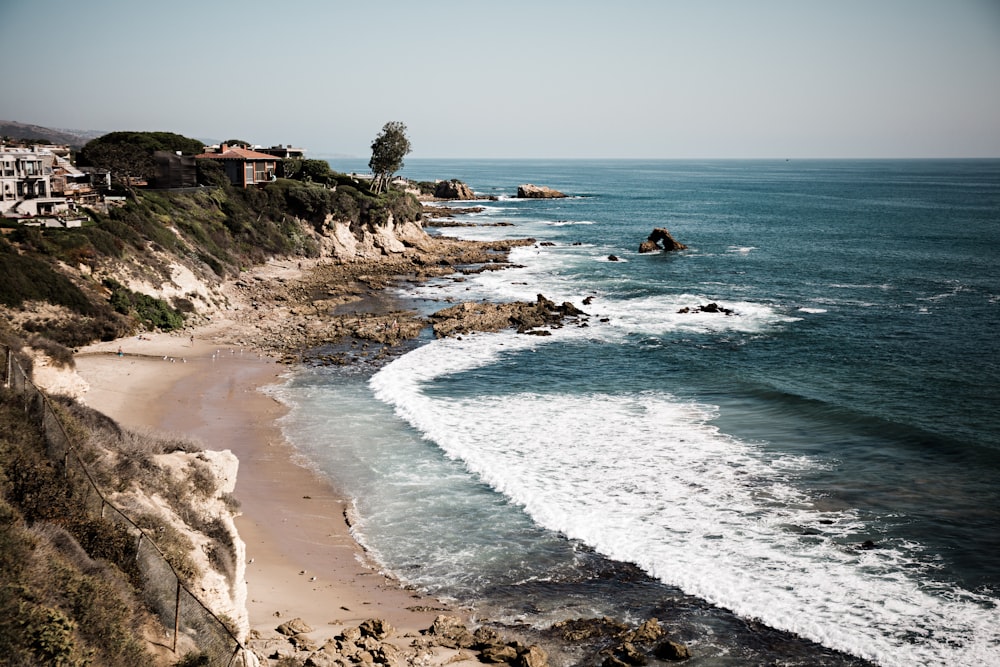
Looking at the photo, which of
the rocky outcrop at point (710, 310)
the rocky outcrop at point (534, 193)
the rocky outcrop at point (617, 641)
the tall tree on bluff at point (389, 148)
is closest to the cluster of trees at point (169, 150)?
the tall tree on bluff at point (389, 148)

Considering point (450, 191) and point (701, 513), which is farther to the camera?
point (450, 191)

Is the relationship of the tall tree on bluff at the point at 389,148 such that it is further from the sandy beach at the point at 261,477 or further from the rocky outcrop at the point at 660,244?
the sandy beach at the point at 261,477

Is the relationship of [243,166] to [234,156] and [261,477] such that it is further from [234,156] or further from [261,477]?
[261,477]

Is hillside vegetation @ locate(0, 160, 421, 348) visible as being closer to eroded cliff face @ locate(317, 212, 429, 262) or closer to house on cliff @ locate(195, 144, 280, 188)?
eroded cliff face @ locate(317, 212, 429, 262)

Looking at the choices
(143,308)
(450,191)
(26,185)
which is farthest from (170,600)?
(450,191)

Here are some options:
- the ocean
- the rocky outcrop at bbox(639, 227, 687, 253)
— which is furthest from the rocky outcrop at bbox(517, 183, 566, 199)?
the ocean

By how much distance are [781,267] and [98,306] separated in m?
60.2

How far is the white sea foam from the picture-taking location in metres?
18.3

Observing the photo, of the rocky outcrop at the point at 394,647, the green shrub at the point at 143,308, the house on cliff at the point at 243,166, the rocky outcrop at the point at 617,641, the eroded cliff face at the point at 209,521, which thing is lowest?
the rocky outcrop at the point at 617,641

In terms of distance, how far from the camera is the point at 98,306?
3981cm

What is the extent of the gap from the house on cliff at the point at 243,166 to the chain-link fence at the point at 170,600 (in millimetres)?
63293

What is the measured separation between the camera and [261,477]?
25516mm

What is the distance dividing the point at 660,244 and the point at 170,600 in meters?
81.0

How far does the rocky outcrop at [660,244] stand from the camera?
85.7 meters
